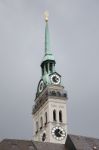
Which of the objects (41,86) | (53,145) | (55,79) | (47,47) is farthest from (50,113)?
(53,145)

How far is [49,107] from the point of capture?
11888 cm

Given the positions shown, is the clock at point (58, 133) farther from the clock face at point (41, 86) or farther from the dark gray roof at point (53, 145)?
the dark gray roof at point (53, 145)

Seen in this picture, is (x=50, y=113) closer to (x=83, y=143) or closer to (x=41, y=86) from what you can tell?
(x=41, y=86)

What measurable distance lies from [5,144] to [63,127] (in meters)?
33.0

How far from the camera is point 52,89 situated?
398 feet

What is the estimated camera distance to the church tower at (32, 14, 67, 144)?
382ft

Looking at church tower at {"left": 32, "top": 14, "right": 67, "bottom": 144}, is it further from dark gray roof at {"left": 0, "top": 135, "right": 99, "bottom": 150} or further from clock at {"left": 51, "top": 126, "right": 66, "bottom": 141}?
dark gray roof at {"left": 0, "top": 135, "right": 99, "bottom": 150}

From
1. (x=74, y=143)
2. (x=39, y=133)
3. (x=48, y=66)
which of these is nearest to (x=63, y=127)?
(x=39, y=133)

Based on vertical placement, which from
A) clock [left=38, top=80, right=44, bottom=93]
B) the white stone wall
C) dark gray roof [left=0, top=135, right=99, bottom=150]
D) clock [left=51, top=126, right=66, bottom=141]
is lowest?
dark gray roof [left=0, top=135, right=99, bottom=150]

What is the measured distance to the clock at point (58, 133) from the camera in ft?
377

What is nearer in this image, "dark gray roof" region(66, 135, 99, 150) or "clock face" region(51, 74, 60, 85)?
"dark gray roof" region(66, 135, 99, 150)

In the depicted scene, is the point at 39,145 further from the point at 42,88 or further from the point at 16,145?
the point at 42,88

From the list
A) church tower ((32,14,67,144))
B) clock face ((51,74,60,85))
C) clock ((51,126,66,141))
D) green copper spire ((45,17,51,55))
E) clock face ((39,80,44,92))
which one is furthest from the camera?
green copper spire ((45,17,51,55))

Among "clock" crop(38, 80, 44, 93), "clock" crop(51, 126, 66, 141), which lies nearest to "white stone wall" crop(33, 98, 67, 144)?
"clock" crop(51, 126, 66, 141)
